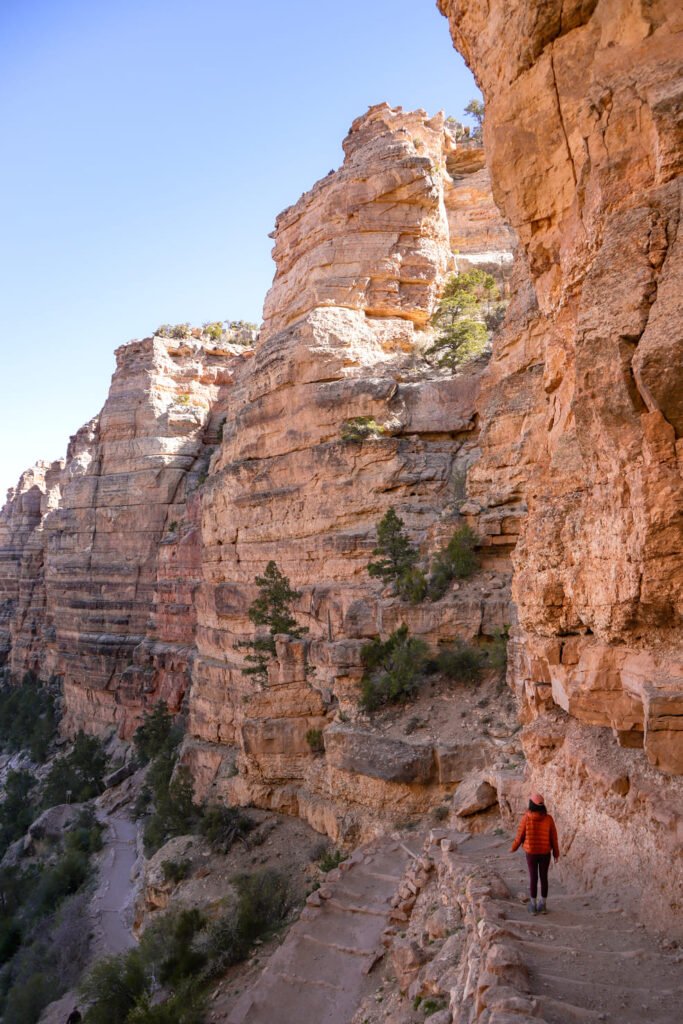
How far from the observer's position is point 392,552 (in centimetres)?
2008

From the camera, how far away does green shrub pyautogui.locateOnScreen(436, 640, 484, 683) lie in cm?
1597

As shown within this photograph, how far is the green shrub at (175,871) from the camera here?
1725 cm

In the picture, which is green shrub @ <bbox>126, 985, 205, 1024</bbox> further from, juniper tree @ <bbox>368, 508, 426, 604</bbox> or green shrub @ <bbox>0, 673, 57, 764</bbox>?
green shrub @ <bbox>0, 673, 57, 764</bbox>

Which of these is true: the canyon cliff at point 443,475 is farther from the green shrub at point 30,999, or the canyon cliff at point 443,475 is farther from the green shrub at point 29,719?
the green shrub at point 30,999

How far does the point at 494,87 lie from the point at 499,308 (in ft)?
69.1

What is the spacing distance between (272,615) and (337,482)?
16.8 ft

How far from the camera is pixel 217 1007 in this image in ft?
37.3

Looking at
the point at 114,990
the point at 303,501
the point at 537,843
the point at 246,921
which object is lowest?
the point at 114,990

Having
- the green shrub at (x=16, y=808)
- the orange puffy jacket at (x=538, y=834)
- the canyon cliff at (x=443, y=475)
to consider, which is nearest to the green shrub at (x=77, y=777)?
the green shrub at (x=16, y=808)

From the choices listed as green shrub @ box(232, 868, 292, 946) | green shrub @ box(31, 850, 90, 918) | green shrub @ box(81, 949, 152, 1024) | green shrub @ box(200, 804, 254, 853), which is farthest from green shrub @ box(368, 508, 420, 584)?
green shrub @ box(31, 850, 90, 918)

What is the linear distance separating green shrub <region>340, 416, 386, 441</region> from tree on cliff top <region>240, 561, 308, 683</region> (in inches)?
204

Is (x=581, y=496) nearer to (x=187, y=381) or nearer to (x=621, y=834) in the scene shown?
(x=621, y=834)

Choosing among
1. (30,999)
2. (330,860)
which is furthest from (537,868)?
(30,999)

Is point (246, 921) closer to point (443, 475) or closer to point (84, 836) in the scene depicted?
point (443, 475)
